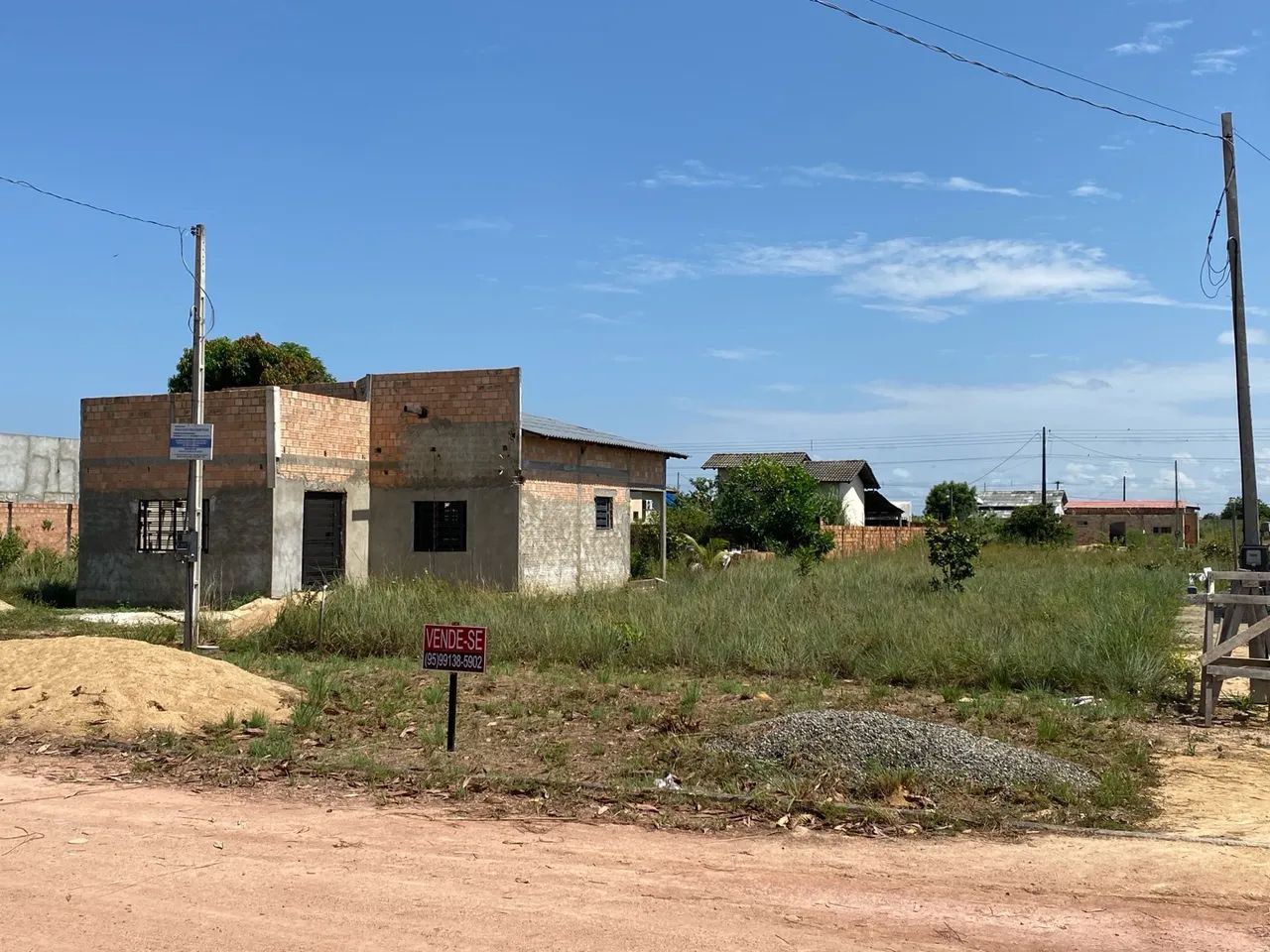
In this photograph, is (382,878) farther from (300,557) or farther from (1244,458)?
(300,557)

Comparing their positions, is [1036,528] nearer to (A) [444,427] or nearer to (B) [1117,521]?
(B) [1117,521]

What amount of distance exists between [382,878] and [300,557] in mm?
17115

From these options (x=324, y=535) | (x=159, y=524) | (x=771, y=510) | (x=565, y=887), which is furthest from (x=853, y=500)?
(x=565, y=887)

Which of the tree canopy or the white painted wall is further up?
the tree canopy

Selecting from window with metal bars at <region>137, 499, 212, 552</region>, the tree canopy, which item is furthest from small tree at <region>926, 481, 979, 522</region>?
window with metal bars at <region>137, 499, 212, 552</region>

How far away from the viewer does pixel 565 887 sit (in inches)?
231

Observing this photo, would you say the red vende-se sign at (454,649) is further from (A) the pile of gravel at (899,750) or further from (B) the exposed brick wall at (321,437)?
(B) the exposed brick wall at (321,437)

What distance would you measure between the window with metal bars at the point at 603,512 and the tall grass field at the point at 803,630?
5.44 m

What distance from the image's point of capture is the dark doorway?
22.9m

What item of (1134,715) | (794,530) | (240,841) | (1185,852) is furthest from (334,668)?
(794,530)

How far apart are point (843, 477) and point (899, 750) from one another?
2021 inches

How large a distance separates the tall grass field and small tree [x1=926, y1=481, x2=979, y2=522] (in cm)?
4861

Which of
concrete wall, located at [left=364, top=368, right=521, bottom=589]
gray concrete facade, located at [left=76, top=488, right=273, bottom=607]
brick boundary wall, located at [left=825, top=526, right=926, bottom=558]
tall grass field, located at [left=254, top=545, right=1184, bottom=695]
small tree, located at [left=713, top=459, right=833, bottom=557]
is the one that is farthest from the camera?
brick boundary wall, located at [left=825, top=526, right=926, bottom=558]

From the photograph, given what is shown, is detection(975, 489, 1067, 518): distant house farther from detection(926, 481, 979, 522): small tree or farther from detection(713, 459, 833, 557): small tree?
detection(713, 459, 833, 557): small tree
